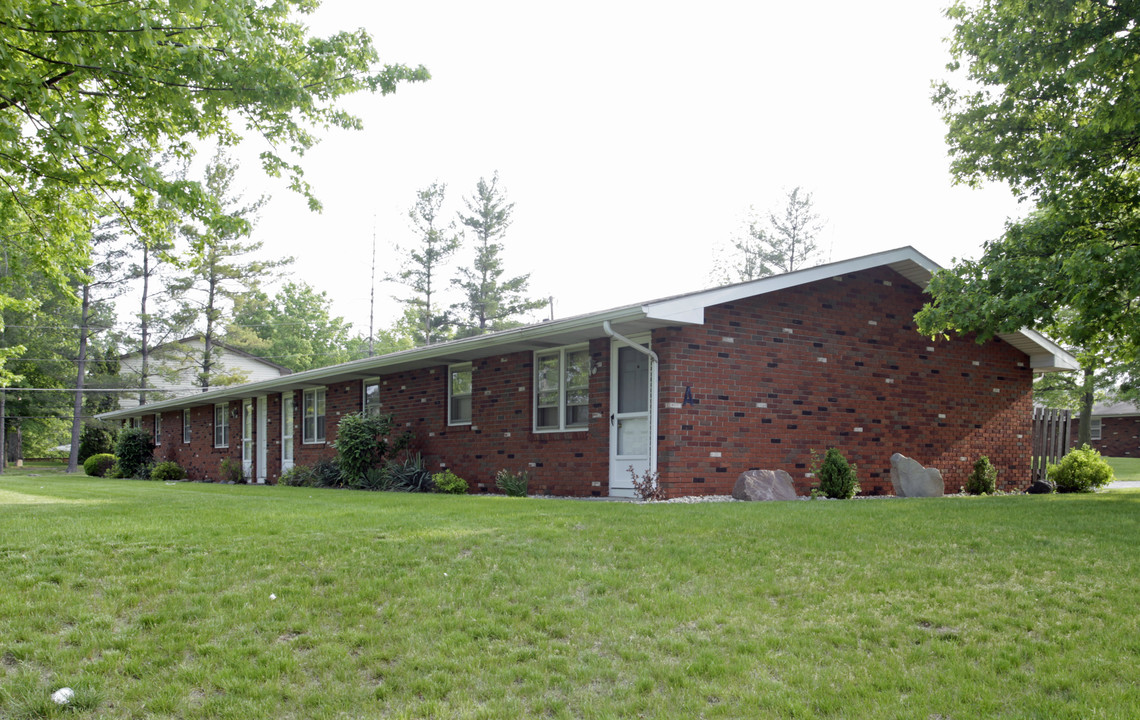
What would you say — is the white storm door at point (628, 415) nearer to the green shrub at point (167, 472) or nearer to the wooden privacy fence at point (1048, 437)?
the wooden privacy fence at point (1048, 437)

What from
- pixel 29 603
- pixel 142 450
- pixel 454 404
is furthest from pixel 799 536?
pixel 142 450

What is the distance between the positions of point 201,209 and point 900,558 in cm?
766

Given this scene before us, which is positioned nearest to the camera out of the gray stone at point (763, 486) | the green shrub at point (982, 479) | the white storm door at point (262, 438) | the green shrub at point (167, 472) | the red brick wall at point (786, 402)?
the gray stone at point (763, 486)

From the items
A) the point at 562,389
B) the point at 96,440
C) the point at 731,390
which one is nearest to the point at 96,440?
the point at 96,440

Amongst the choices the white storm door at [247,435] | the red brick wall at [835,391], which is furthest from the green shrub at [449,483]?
the white storm door at [247,435]

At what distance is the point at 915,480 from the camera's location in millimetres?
12508

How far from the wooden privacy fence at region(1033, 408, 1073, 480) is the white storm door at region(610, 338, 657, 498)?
963 centimetres

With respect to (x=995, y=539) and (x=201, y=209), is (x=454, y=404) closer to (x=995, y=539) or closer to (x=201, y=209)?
(x=201, y=209)

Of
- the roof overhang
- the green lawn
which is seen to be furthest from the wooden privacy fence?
the green lawn

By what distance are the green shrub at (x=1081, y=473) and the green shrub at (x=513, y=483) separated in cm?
950

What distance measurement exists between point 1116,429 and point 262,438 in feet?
116

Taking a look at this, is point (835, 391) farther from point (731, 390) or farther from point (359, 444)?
point (359, 444)

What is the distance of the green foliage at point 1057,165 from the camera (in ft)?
31.7

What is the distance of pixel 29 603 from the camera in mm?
5285
